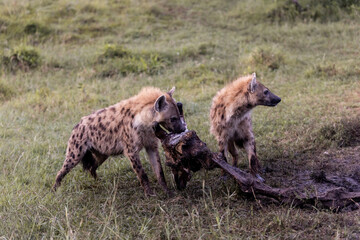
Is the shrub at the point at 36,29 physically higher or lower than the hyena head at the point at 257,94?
higher

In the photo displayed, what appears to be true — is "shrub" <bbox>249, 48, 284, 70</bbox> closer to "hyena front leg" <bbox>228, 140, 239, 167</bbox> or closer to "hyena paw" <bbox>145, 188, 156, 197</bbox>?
"hyena front leg" <bbox>228, 140, 239, 167</bbox>

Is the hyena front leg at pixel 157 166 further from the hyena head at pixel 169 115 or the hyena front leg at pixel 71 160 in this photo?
the hyena front leg at pixel 71 160

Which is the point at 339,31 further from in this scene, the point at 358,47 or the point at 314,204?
the point at 314,204

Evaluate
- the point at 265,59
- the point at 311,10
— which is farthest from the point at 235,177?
the point at 311,10

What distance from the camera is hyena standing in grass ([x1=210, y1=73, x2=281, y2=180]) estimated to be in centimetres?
411

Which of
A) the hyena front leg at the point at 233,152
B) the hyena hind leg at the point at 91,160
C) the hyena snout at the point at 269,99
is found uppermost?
the hyena snout at the point at 269,99

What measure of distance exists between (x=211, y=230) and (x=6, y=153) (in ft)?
8.66

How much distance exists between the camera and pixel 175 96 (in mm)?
6379

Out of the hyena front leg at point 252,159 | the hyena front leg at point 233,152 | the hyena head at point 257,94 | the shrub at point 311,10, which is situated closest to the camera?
the hyena front leg at point 252,159

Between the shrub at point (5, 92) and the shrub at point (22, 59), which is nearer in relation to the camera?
the shrub at point (5, 92)

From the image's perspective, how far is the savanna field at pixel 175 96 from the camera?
120 inches

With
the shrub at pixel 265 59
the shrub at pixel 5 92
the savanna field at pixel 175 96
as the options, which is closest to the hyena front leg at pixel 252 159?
the savanna field at pixel 175 96

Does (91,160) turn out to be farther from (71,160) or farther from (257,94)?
(257,94)

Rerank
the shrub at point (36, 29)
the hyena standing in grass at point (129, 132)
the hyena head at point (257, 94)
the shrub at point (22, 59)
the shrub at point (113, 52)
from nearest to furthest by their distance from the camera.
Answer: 1. the hyena standing in grass at point (129, 132)
2. the hyena head at point (257, 94)
3. the shrub at point (22, 59)
4. the shrub at point (113, 52)
5. the shrub at point (36, 29)
